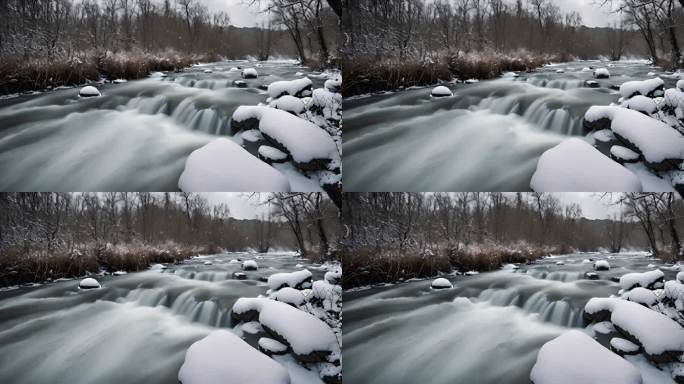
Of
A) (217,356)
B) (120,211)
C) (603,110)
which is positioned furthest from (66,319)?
(603,110)

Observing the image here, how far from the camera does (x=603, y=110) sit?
8.49ft

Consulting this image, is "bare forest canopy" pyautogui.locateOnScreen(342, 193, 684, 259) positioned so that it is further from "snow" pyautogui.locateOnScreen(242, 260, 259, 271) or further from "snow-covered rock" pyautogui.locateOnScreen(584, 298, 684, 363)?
"snow" pyautogui.locateOnScreen(242, 260, 259, 271)

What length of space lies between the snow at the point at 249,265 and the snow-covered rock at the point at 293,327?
16 centimetres

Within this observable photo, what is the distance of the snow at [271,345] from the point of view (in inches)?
109

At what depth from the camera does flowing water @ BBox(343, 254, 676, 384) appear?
2.70 metres

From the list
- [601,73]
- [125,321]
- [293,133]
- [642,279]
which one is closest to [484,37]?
[601,73]

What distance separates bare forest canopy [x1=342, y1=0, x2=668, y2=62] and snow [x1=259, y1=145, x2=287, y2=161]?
68cm

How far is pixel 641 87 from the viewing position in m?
2.62

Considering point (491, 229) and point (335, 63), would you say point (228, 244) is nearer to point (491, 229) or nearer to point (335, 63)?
point (335, 63)

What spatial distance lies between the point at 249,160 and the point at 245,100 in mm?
351

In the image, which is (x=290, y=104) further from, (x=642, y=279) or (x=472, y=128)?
(x=642, y=279)

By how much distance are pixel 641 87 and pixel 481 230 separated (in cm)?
105

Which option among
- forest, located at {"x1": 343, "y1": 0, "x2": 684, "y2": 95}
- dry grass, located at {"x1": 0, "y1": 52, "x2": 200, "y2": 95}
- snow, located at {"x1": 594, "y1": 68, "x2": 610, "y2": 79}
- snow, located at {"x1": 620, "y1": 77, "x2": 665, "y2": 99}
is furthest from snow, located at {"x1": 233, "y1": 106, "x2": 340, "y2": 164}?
snow, located at {"x1": 620, "y1": 77, "x2": 665, "y2": 99}

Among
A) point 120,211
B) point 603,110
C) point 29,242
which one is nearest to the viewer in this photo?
point 603,110
